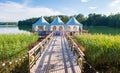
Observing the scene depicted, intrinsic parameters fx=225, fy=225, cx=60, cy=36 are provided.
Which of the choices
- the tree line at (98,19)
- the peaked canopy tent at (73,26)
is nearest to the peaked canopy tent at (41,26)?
the peaked canopy tent at (73,26)

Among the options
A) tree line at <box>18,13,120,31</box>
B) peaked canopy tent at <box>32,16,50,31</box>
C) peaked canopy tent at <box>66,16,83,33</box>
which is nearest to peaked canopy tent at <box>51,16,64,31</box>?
peaked canopy tent at <box>32,16,50,31</box>

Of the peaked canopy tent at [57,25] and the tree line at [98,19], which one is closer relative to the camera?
the peaked canopy tent at [57,25]

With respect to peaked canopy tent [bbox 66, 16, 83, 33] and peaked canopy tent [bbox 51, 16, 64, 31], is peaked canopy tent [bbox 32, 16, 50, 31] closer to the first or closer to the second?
peaked canopy tent [bbox 51, 16, 64, 31]

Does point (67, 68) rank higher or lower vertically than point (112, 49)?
lower

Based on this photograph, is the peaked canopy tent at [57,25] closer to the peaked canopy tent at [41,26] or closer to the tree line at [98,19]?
the peaked canopy tent at [41,26]

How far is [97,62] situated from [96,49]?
28.0 inches

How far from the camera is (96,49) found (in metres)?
9.62

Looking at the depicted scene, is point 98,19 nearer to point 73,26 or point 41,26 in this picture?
point 73,26

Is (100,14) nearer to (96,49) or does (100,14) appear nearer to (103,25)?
(103,25)

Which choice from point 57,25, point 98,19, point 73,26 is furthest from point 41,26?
point 98,19

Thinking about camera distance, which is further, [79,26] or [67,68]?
[79,26]

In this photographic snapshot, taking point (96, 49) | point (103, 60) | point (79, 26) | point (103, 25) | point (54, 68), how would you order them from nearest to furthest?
1. point (54, 68)
2. point (103, 60)
3. point (96, 49)
4. point (79, 26)
5. point (103, 25)

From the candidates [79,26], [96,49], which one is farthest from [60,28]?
[96,49]

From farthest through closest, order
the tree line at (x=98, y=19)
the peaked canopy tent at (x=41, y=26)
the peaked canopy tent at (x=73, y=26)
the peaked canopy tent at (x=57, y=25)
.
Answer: the tree line at (x=98, y=19), the peaked canopy tent at (x=41, y=26), the peaked canopy tent at (x=73, y=26), the peaked canopy tent at (x=57, y=25)
